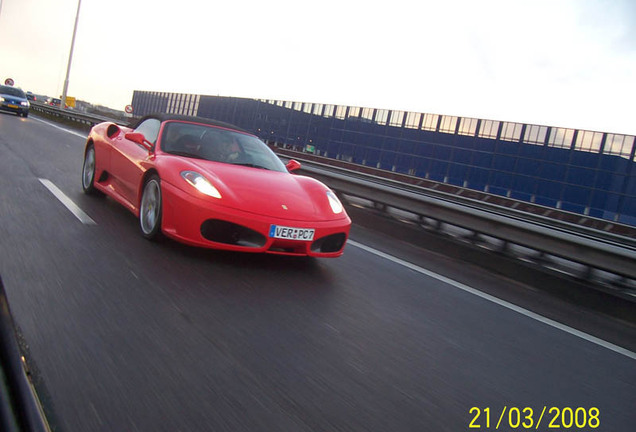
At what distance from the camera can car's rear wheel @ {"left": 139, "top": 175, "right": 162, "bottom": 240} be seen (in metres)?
4.65

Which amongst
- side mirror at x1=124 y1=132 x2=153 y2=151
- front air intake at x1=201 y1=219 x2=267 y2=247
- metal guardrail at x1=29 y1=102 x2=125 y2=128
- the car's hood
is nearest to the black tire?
side mirror at x1=124 y1=132 x2=153 y2=151

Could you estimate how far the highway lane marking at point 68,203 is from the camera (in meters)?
5.33

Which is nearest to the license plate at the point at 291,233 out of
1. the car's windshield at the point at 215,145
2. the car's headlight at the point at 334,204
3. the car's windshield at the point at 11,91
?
the car's headlight at the point at 334,204

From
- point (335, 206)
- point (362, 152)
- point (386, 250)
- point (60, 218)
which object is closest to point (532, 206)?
point (386, 250)

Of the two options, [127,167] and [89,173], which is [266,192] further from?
[89,173]

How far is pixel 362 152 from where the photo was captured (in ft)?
207

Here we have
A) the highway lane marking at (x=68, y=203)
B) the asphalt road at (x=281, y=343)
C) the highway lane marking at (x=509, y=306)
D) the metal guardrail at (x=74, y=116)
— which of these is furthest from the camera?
the metal guardrail at (x=74, y=116)

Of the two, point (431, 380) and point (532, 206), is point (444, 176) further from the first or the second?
point (431, 380)

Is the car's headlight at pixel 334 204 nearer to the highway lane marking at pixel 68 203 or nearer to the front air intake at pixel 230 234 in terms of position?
the front air intake at pixel 230 234

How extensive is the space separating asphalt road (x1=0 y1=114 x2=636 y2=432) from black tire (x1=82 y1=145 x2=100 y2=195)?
1.25 m

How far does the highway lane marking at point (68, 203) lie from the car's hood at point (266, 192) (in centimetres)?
139

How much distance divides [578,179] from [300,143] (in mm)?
36629
